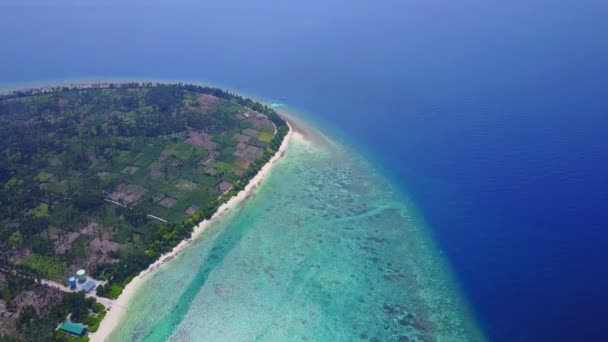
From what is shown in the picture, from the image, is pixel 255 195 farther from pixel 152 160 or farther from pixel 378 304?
pixel 378 304

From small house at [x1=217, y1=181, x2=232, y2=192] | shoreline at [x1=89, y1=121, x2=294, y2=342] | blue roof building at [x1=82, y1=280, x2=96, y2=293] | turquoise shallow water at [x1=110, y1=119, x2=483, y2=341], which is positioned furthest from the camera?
small house at [x1=217, y1=181, x2=232, y2=192]

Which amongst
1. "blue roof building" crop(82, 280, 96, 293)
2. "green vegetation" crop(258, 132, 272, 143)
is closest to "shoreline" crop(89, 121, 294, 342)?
"green vegetation" crop(258, 132, 272, 143)

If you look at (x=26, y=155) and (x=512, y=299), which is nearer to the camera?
(x=512, y=299)

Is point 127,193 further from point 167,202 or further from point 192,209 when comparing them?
point 192,209

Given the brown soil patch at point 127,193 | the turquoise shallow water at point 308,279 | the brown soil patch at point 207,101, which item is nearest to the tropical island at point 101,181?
the brown soil patch at point 127,193

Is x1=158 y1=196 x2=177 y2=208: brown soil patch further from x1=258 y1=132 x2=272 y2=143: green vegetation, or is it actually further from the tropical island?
x1=258 y1=132 x2=272 y2=143: green vegetation

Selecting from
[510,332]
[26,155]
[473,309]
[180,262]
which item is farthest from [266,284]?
[26,155]

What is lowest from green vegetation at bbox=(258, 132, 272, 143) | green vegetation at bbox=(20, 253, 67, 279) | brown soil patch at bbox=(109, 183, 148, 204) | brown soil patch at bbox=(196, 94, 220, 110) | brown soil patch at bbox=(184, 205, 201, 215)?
green vegetation at bbox=(20, 253, 67, 279)

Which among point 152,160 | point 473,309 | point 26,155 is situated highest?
point 473,309
